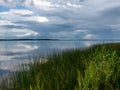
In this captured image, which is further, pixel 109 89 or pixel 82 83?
pixel 109 89

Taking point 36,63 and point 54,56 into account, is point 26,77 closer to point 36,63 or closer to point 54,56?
point 36,63

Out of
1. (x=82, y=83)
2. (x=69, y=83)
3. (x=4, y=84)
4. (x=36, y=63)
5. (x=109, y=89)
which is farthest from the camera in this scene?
(x=36, y=63)

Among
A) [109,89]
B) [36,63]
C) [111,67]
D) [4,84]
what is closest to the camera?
[109,89]

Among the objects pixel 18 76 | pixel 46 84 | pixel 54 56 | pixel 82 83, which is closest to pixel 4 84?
pixel 18 76

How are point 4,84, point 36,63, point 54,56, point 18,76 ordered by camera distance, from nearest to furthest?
point 4,84 → point 18,76 → point 36,63 → point 54,56

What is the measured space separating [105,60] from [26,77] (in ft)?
10.3

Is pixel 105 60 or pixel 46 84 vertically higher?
pixel 105 60

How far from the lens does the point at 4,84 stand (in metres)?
9.83

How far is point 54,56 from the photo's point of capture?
52.4 ft

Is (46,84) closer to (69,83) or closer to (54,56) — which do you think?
(69,83)

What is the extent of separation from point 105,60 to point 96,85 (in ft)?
6.48

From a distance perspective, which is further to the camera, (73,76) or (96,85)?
(73,76)

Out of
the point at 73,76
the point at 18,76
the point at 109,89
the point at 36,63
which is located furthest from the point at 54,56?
the point at 109,89

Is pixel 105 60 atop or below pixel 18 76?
atop
